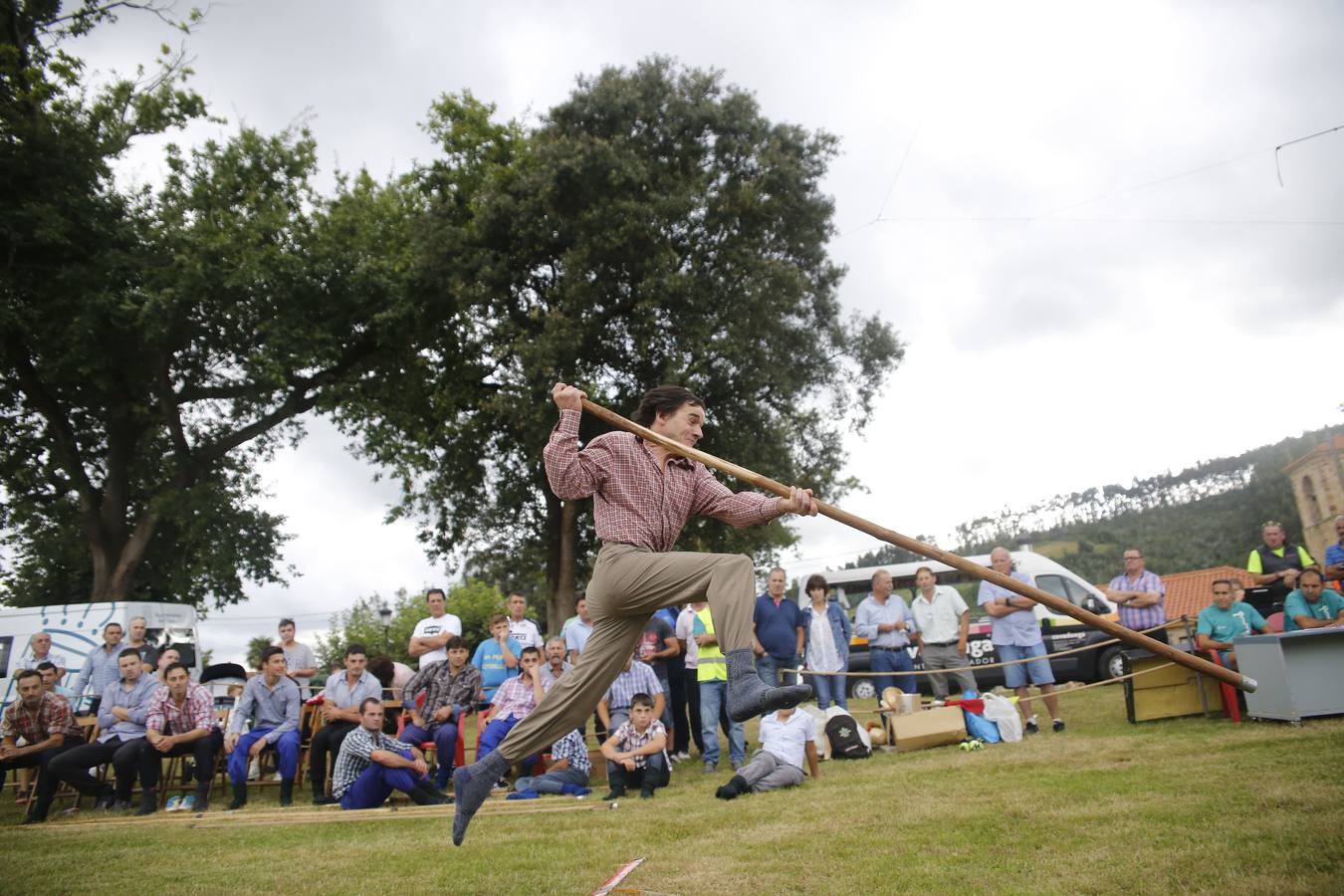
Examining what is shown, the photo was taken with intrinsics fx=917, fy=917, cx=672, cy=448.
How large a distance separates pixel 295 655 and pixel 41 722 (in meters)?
2.64

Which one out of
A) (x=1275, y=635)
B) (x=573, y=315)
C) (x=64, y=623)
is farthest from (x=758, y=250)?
(x=64, y=623)

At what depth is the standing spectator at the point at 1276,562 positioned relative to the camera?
34.1 feet

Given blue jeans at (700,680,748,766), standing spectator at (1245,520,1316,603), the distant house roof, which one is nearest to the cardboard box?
blue jeans at (700,680,748,766)

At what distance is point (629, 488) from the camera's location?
14.4 feet

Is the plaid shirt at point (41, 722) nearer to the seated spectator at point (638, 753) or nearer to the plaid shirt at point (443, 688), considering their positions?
the plaid shirt at point (443, 688)

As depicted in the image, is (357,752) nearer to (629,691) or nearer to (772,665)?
(629,691)

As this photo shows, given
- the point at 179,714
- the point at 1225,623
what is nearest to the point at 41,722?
the point at 179,714

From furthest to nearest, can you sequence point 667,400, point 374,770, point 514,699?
1. point 514,699
2. point 374,770
3. point 667,400

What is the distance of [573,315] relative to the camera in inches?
708

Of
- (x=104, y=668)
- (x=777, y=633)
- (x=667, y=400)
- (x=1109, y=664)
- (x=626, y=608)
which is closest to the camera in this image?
(x=626, y=608)

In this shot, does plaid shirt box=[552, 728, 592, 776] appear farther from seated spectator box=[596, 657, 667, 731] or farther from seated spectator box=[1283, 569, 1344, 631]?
seated spectator box=[1283, 569, 1344, 631]

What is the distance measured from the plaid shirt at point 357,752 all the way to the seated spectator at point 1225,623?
8128mm

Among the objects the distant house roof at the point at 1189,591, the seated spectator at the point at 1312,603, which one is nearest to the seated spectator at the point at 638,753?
the seated spectator at the point at 1312,603

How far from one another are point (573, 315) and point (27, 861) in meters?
13.0
